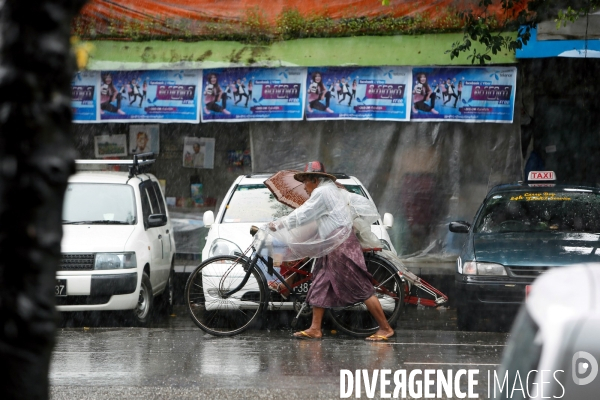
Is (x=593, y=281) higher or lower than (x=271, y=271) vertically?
higher

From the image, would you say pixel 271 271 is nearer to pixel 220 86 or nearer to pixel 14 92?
pixel 220 86

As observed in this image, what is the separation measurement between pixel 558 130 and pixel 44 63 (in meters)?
12.1

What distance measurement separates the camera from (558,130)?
13.5 meters

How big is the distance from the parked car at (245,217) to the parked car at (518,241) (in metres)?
1.01

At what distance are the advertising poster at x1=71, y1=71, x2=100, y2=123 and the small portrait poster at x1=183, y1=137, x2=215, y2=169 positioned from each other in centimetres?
165

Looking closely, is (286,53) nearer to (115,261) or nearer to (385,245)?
(385,245)

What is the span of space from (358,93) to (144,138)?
377 cm

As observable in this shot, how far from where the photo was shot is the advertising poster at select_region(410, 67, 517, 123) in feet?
39.4

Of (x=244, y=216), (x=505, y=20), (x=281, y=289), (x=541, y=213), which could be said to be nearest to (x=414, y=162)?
(x=505, y=20)

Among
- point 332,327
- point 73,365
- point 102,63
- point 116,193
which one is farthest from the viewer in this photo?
point 102,63

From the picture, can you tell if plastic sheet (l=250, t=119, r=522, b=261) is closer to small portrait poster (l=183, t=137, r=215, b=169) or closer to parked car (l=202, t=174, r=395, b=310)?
small portrait poster (l=183, t=137, r=215, b=169)

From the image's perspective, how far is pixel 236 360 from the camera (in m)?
7.40

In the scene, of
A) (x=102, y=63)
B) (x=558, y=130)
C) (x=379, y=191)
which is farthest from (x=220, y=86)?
(x=558, y=130)

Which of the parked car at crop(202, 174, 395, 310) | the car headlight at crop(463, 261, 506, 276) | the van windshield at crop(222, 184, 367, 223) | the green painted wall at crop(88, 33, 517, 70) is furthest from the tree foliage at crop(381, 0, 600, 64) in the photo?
the car headlight at crop(463, 261, 506, 276)
